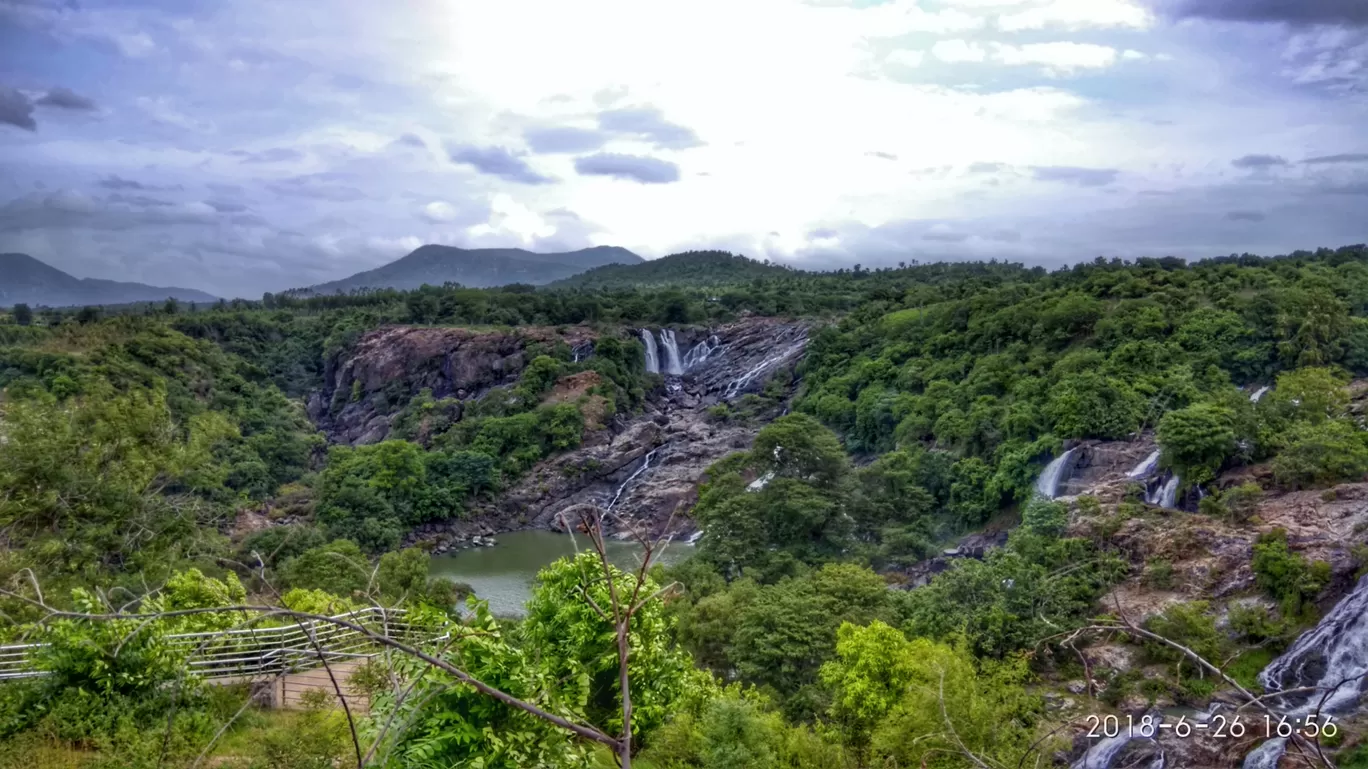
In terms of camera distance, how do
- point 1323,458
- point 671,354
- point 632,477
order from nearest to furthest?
point 1323,458 → point 632,477 → point 671,354

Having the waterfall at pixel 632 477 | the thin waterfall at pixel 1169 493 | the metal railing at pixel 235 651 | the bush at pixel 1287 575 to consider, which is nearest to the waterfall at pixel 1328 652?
the bush at pixel 1287 575

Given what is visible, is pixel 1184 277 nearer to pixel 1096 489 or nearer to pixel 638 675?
pixel 1096 489

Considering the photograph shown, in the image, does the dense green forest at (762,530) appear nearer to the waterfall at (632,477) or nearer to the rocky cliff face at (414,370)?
the rocky cliff face at (414,370)

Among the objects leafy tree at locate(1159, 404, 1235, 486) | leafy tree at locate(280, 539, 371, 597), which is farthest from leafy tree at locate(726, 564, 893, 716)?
leafy tree at locate(1159, 404, 1235, 486)

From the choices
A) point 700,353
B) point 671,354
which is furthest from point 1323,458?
point 671,354

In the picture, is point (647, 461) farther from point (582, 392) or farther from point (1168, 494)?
point (1168, 494)

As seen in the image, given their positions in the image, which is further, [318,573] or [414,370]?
[414,370]

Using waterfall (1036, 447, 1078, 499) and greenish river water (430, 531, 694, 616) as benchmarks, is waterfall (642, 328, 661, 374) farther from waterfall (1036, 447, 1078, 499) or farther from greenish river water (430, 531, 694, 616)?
waterfall (1036, 447, 1078, 499)
